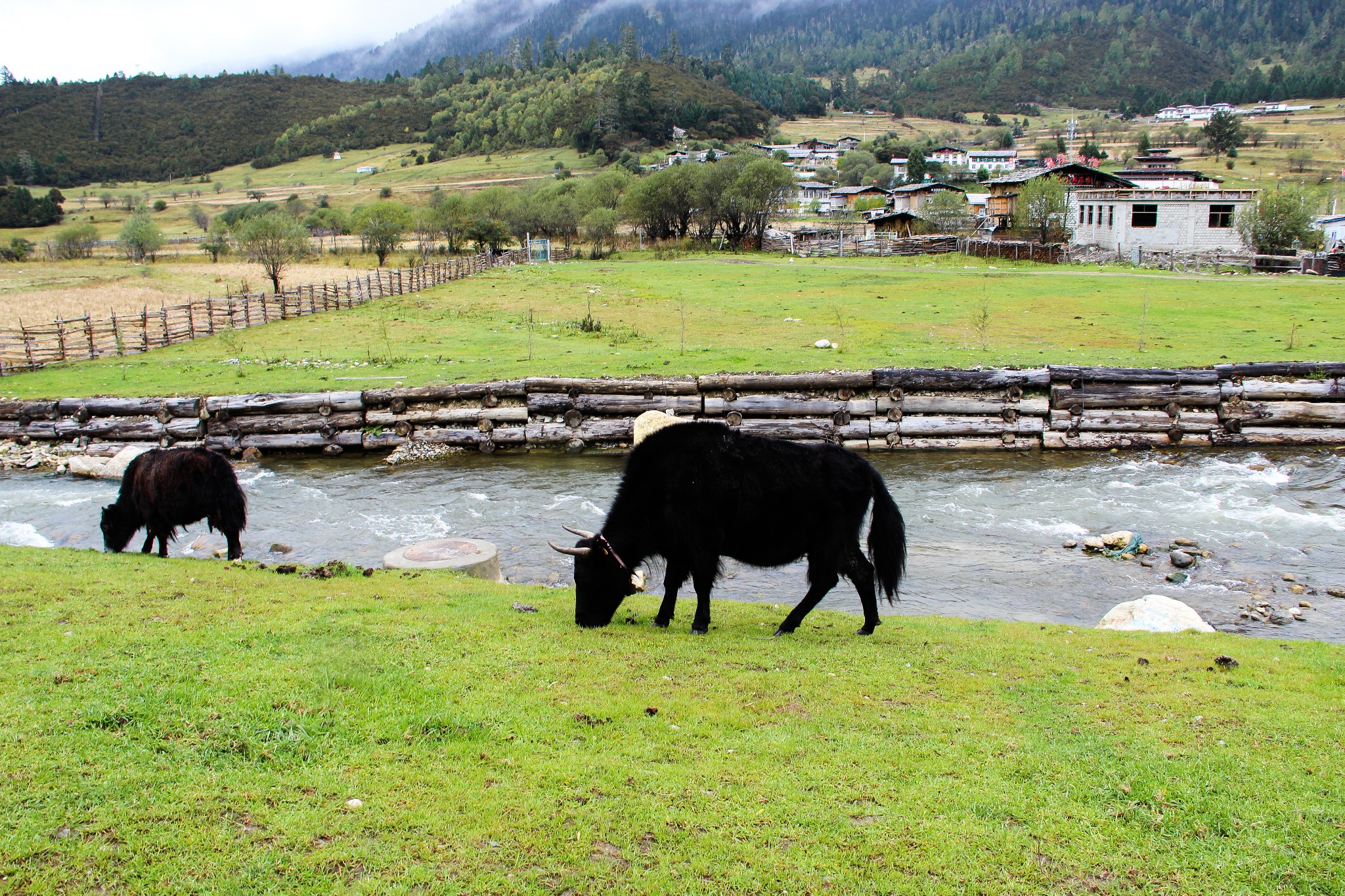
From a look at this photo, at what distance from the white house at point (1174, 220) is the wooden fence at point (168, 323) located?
156 ft

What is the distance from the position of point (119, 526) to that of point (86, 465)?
31.6 ft

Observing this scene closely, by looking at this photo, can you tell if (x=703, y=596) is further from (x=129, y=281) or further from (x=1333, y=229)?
(x=1333, y=229)

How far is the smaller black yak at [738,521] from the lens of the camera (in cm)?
871

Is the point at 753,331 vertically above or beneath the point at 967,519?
above

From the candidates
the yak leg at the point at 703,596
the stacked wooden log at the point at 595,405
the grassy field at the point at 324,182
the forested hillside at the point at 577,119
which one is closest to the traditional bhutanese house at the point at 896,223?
the stacked wooden log at the point at 595,405

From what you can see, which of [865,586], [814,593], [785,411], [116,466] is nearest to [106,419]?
[116,466]

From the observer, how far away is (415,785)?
5.14m

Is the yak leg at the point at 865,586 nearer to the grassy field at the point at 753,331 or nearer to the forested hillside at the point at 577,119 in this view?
the grassy field at the point at 753,331

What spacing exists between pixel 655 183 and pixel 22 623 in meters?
71.1

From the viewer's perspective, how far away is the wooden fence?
30.6 metres

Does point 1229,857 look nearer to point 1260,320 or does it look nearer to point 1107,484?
point 1107,484

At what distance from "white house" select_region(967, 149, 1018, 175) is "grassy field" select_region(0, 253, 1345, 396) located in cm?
11771

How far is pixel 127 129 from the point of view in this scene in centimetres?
17200

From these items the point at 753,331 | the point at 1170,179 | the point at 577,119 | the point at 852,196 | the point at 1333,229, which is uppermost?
the point at 577,119
